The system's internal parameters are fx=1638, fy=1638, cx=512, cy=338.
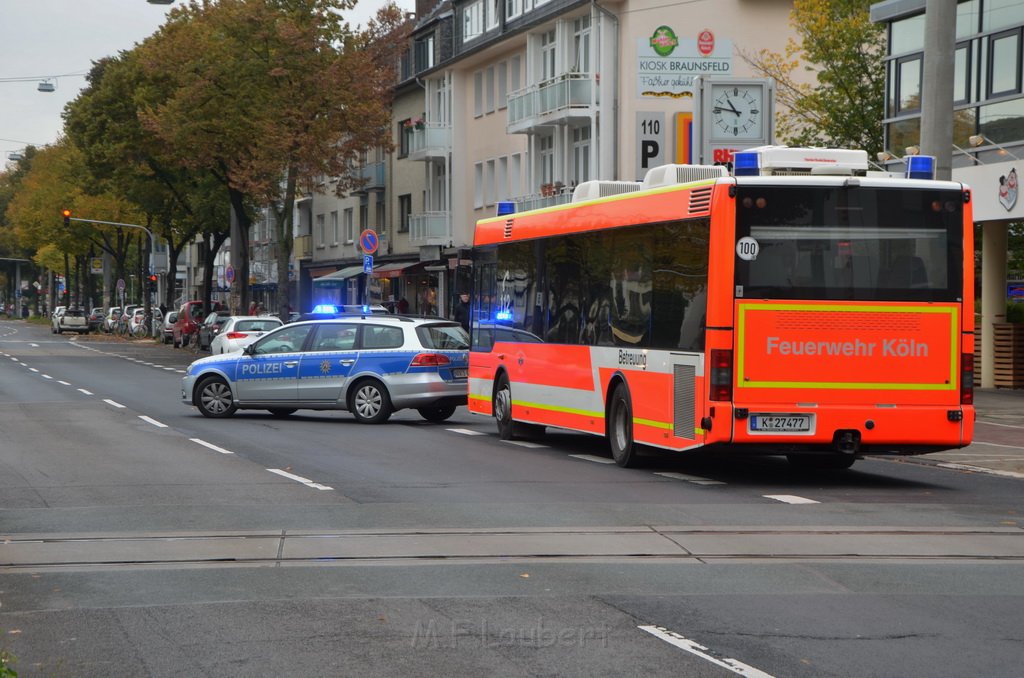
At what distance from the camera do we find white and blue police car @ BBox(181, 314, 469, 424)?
2319 cm

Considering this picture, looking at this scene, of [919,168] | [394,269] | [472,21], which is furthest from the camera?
[394,269]

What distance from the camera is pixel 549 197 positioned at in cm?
5000

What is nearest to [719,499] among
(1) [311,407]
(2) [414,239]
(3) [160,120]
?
(1) [311,407]

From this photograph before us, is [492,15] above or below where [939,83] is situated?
above

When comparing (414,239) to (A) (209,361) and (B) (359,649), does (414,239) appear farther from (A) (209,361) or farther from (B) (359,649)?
(B) (359,649)

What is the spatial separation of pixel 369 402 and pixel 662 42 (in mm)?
11476

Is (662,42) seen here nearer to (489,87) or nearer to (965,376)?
(965,376)

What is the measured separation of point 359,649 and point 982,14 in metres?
26.4

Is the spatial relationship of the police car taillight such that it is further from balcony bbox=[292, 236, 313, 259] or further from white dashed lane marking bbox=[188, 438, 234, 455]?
balcony bbox=[292, 236, 313, 259]

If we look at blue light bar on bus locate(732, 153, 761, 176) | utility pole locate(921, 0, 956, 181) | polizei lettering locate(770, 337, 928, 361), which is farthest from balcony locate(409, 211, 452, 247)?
polizei lettering locate(770, 337, 928, 361)

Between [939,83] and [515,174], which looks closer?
[939,83]

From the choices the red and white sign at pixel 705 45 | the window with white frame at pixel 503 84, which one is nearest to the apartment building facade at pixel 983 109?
the red and white sign at pixel 705 45

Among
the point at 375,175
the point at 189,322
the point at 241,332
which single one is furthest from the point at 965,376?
the point at 375,175

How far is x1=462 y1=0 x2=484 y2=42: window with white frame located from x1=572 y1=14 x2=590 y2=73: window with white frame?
8.46 metres
